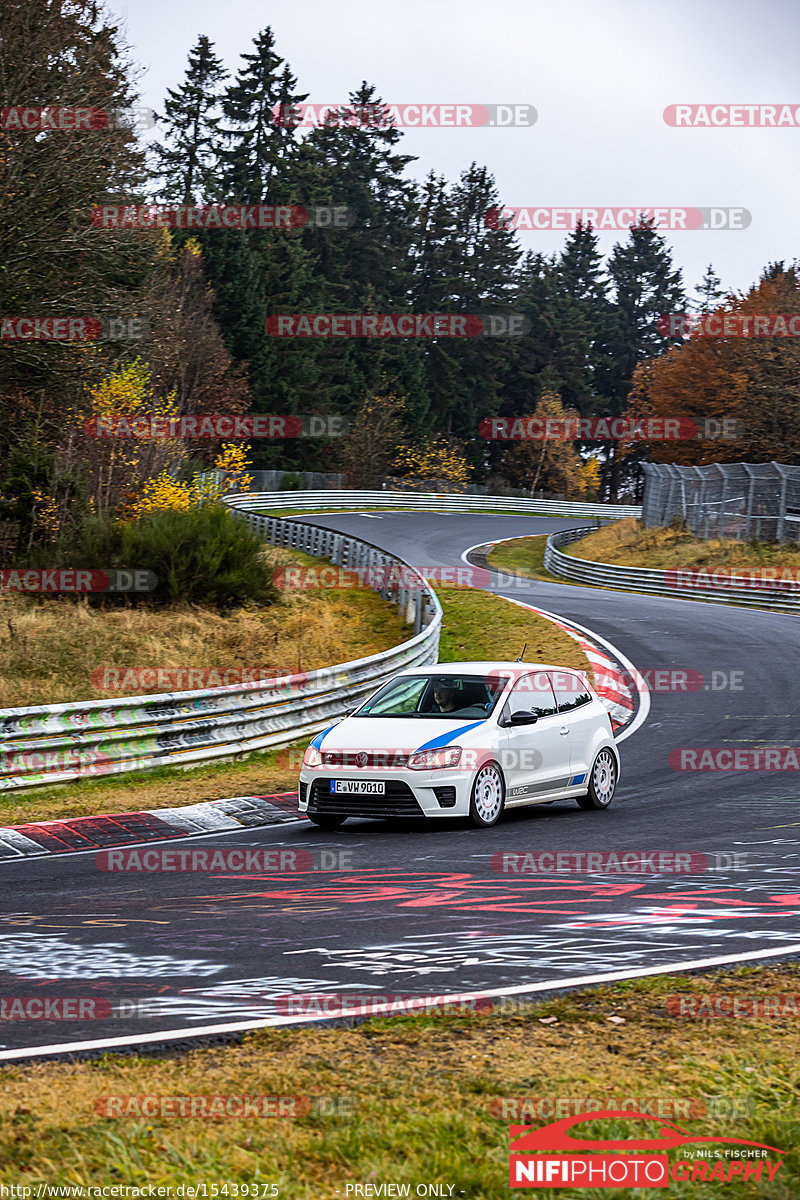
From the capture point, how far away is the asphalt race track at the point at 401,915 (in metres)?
6.08

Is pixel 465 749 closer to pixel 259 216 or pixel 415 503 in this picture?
pixel 415 503

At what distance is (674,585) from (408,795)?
2883 cm

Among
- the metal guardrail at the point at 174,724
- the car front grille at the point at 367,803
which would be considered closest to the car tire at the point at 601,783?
the car front grille at the point at 367,803

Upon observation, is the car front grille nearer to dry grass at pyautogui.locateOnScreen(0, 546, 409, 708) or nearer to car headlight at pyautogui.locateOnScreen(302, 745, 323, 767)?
car headlight at pyautogui.locateOnScreen(302, 745, 323, 767)

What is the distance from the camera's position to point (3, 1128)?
13.1 feet

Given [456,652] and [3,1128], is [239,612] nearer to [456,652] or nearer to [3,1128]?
[456,652]

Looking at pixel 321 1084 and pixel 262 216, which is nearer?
pixel 321 1084

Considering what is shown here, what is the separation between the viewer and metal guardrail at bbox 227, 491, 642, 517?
6284 centimetres

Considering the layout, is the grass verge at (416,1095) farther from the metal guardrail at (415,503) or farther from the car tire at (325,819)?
the metal guardrail at (415,503)

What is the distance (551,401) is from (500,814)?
283ft

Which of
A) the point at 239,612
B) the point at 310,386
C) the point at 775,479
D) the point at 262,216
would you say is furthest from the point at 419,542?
the point at 262,216

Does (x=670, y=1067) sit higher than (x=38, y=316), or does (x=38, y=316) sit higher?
(x=38, y=316)

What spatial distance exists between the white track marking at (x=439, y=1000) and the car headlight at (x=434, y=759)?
16.0 ft

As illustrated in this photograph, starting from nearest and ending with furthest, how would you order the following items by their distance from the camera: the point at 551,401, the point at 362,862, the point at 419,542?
the point at 362,862
the point at 419,542
the point at 551,401
